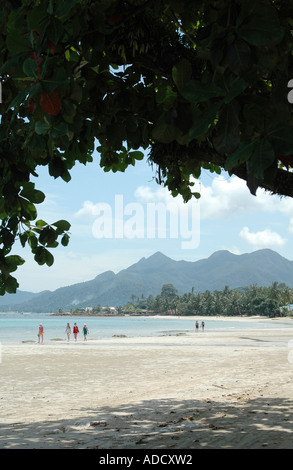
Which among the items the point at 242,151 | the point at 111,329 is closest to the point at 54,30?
the point at 242,151

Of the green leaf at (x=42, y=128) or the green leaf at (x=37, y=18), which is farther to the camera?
the green leaf at (x=42, y=128)

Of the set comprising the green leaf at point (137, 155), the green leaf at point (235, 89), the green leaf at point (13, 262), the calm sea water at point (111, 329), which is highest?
the green leaf at point (137, 155)

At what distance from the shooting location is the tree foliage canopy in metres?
1.64

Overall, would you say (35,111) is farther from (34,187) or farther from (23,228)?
(23,228)

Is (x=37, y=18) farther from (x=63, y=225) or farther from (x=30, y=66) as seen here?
(x=63, y=225)

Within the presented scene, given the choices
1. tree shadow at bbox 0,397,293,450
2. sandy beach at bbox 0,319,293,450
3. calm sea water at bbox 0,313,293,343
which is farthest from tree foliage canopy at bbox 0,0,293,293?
calm sea water at bbox 0,313,293,343

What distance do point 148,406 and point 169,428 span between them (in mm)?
2532

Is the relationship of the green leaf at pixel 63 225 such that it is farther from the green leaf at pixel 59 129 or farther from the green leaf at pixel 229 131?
the green leaf at pixel 229 131

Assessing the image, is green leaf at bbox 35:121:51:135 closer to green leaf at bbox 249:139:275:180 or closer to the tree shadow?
green leaf at bbox 249:139:275:180

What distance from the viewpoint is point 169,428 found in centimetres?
680

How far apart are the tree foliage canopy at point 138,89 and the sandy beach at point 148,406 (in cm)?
332

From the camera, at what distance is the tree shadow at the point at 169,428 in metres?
5.80

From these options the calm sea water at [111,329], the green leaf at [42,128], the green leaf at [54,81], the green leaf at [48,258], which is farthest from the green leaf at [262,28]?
the calm sea water at [111,329]

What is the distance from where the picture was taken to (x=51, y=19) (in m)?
1.83
